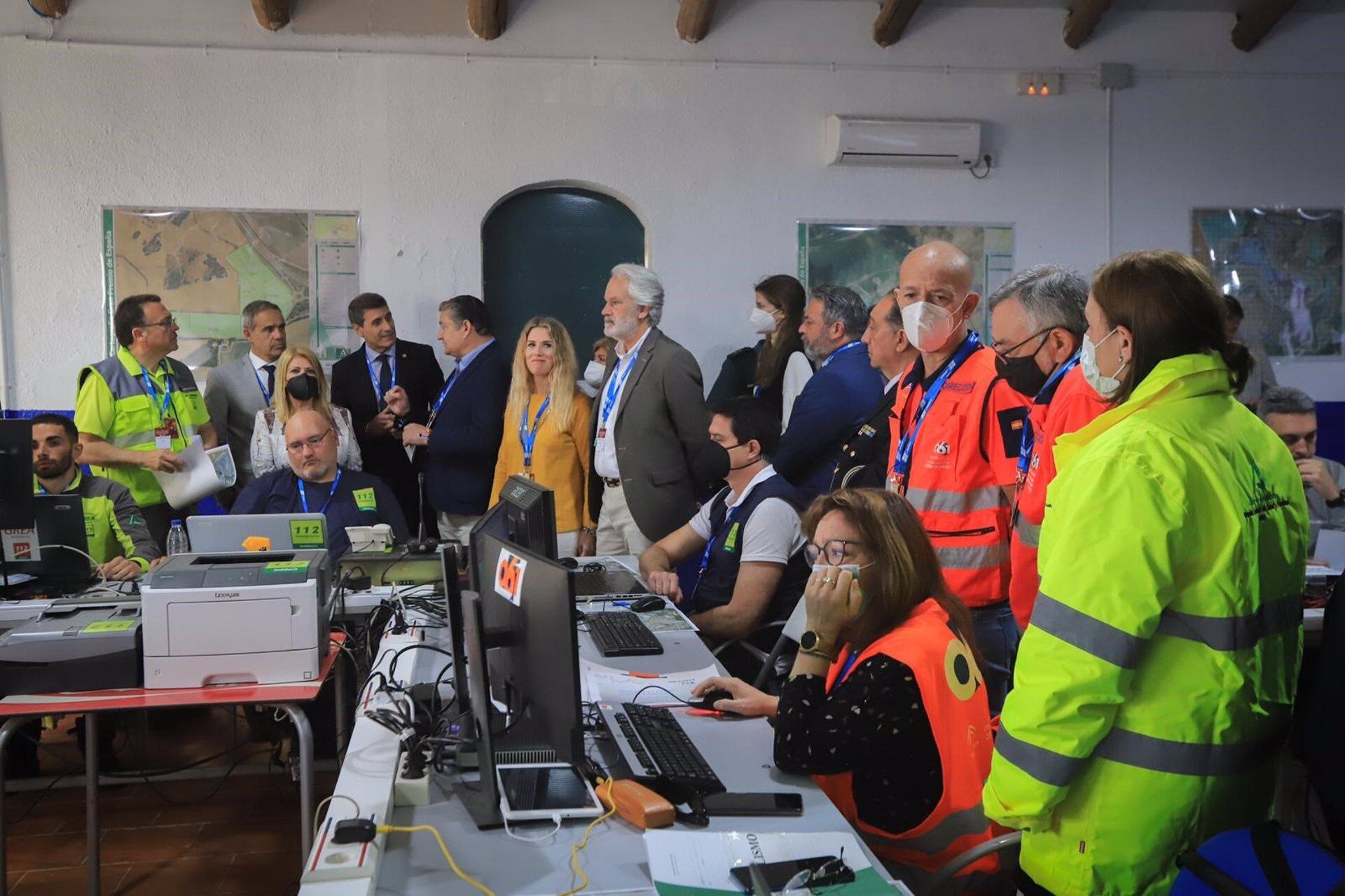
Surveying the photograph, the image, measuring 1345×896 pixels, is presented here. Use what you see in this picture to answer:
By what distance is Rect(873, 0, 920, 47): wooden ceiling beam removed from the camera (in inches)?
234

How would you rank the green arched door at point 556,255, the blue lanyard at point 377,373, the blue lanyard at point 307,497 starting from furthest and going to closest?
the green arched door at point 556,255
the blue lanyard at point 377,373
the blue lanyard at point 307,497

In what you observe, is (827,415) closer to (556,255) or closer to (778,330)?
(778,330)

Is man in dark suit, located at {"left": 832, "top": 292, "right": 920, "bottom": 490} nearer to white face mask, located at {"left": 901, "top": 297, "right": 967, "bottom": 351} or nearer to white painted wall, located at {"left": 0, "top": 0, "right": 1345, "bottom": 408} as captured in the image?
white face mask, located at {"left": 901, "top": 297, "right": 967, "bottom": 351}

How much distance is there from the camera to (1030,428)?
113 inches

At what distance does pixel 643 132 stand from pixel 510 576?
15.7 feet

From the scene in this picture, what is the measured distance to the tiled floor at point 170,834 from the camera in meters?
3.15

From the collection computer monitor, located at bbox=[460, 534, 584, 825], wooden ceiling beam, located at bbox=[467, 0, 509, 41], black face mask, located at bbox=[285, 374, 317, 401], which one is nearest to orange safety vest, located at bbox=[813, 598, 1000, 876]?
computer monitor, located at bbox=[460, 534, 584, 825]

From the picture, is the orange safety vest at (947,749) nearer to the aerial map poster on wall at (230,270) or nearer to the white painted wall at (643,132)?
the white painted wall at (643,132)

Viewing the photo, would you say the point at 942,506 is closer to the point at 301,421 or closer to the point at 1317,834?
the point at 1317,834

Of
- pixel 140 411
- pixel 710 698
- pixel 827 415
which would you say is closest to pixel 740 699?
pixel 710 698

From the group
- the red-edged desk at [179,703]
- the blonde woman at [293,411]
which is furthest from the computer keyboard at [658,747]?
A: the blonde woman at [293,411]

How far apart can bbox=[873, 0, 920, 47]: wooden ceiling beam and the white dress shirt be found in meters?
2.64

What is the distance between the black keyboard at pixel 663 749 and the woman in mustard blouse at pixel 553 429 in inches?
95.2

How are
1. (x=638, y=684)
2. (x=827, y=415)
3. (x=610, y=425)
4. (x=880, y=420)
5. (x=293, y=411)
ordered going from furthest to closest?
1. (x=293, y=411)
2. (x=610, y=425)
3. (x=827, y=415)
4. (x=880, y=420)
5. (x=638, y=684)
